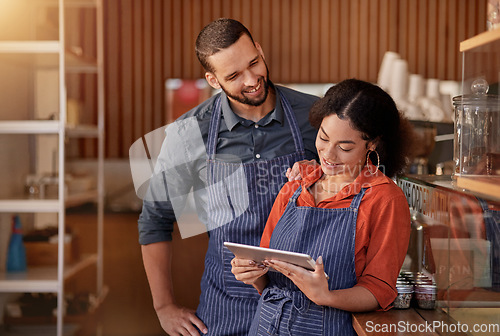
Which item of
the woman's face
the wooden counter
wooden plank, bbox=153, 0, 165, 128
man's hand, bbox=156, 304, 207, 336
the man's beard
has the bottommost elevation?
man's hand, bbox=156, 304, 207, 336

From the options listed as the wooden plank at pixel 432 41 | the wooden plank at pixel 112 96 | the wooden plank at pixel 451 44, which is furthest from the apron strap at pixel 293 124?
the wooden plank at pixel 451 44

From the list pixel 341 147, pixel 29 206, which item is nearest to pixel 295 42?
pixel 29 206

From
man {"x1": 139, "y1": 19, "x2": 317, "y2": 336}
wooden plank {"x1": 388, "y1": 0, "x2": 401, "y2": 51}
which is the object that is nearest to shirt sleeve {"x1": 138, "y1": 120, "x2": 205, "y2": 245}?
man {"x1": 139, "y1": 19, "x2": 317, "y2": 336}

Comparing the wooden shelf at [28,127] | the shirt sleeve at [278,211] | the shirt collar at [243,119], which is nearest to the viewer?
the shirt sleeve at [278,211]

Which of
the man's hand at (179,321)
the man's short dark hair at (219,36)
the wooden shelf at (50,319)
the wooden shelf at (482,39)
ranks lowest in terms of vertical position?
the wooden shelf at (50,319)

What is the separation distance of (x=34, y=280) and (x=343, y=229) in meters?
2.04

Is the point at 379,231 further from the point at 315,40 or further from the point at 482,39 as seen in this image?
the point at 315,40

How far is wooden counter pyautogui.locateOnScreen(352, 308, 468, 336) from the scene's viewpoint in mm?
1301

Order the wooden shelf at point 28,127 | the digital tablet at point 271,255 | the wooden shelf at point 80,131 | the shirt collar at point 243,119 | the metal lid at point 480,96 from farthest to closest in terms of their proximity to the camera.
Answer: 1. the wooden shelf at point 80,131
2. the wooden shelf at point 28,127
3. the shirt collar at point 243,119
4. the digital tablet at point 271,255
5. the metal lid at point 480,96

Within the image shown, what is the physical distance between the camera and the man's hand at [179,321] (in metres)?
1.93

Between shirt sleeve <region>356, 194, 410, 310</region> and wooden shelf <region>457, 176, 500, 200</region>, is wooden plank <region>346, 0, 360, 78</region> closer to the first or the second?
shirt sleeve <region>356, 194, 410, 310</region>

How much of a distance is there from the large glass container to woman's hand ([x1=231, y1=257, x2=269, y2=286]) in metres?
0.52

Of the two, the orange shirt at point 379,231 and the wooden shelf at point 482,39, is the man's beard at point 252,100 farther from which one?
the wooden shelf at point 482,39

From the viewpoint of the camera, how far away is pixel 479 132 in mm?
1241
